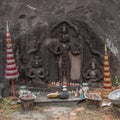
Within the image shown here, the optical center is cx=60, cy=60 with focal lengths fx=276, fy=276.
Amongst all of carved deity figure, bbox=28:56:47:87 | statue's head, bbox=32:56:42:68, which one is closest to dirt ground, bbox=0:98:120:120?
carved deity figure, bbox=28:56:47:87

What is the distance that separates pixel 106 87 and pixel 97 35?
203 centimetres

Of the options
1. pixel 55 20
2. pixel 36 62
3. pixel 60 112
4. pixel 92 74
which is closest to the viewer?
pixel 60 112

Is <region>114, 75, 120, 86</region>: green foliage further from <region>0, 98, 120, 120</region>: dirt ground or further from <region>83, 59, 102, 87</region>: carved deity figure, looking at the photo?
<region>0, 98, 120, 120</region>: dirt ground

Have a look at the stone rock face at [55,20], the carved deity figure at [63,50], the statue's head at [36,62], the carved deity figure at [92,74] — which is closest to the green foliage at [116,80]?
the stone rock face at [55,20]

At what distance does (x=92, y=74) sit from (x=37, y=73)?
200 centimetres

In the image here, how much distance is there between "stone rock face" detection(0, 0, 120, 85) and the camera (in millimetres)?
10141

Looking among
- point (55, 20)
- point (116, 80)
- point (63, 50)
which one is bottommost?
point (116, 80)

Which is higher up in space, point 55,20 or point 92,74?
point 55,20

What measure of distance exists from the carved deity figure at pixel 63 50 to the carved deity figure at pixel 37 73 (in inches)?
24.6

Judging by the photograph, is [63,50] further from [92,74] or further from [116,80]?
[116,80]

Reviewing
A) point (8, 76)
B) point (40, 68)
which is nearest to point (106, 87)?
point (40, 68)

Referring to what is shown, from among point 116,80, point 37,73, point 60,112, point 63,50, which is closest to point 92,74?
point 116,80

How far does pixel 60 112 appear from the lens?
8312 mm

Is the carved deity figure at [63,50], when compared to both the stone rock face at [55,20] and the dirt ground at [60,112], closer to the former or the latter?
the stone rock face at [55,20]
